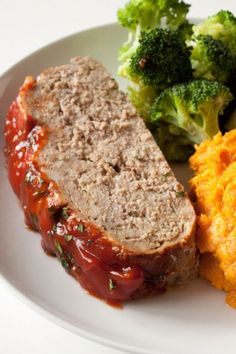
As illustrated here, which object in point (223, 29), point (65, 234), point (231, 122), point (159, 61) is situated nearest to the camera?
point (65, 234)

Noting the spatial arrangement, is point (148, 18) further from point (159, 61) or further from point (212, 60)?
point (212, 60)

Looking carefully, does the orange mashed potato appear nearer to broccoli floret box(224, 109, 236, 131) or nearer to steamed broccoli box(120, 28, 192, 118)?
broccoli floret box(224, 109, 236, 131)

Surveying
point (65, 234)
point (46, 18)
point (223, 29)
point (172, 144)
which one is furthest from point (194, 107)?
point (46, 18)

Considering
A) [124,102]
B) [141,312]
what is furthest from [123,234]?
[124,102]

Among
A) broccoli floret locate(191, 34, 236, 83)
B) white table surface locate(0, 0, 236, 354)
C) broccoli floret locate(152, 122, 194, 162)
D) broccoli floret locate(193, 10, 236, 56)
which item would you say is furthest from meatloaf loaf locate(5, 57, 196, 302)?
white table surface locate(0, 0, 236, 354)

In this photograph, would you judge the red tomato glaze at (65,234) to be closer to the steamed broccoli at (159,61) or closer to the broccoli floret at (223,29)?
the steamed broccoli at (159,61)

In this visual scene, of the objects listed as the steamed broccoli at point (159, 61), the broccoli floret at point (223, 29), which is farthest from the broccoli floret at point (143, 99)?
the broccoli floret at point (223, 29)
